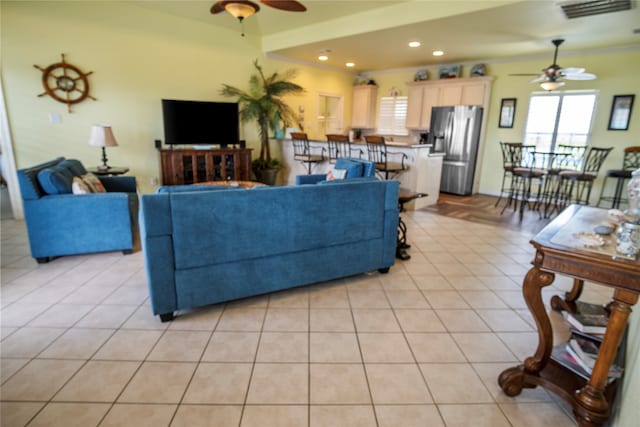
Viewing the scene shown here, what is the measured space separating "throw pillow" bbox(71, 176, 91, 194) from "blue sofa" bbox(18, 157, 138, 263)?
0.05m

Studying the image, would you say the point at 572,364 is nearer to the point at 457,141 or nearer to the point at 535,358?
the point at 535,358

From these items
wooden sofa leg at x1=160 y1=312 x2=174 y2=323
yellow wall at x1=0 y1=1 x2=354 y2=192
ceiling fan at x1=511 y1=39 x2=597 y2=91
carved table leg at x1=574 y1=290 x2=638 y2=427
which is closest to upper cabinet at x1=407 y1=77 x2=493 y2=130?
ceiling fan at x1=511 y1=39 x2=597 y2=91

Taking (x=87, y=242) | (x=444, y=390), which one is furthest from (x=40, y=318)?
(x=444, y=390)

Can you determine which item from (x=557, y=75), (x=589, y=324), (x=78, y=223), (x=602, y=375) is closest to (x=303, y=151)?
(x=78, y=223)

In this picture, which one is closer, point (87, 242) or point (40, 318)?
point (40, 318)

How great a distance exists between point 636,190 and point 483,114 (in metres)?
5.55

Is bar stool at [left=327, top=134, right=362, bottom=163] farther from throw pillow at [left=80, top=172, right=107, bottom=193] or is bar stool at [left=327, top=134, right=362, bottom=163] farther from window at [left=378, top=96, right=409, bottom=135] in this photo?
throw pillow at [left=80, top=172, right=107, bottom=193]

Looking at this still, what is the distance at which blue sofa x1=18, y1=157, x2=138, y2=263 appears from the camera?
3.11 meters

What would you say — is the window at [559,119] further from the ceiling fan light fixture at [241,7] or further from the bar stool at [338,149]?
the ceiling fan light fixture at [241,7]

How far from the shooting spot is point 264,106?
629 cm

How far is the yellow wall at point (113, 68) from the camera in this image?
4305 millimetres

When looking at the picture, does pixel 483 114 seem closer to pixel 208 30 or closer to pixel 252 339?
pixel 208 30

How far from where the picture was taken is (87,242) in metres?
3.29

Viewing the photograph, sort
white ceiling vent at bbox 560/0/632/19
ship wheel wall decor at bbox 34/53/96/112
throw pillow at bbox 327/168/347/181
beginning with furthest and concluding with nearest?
ship wheel wall decor at bbox 34/53/96/112
throw pillow at bbox 327/168/347/181
white ceiling vent at bbox 560/0/632/19
